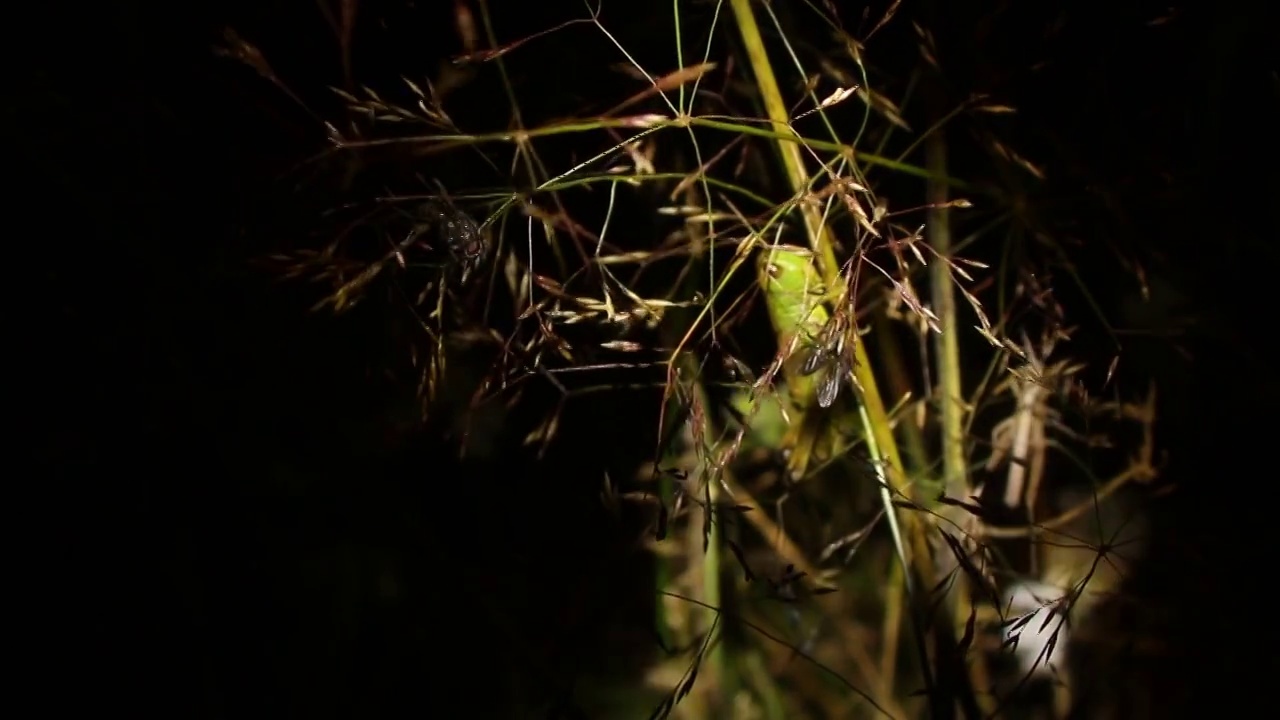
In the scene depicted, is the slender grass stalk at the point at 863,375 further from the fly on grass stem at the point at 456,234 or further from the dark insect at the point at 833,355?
the fly on grass stem at the point at 456,234

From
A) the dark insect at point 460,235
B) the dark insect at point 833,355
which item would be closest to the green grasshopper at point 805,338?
the dark insect at point 833,355

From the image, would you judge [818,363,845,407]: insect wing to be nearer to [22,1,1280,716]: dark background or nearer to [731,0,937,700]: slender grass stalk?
[731,0,937,700]: slender grass stalk

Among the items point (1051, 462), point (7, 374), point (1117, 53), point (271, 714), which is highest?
point (1117, 53)

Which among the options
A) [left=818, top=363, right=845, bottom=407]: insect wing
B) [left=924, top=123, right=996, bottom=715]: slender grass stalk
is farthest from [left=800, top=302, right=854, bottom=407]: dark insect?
[left=924, top=123, right=996, bottom=715]: slender grass stalk

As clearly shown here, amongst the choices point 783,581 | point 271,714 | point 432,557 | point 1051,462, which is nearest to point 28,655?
point 271,714

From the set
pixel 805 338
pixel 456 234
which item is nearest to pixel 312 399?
pixel 456 234

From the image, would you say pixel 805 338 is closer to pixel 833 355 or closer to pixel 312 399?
pixel 833 355

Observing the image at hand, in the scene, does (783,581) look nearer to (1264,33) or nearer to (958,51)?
(958,51)
